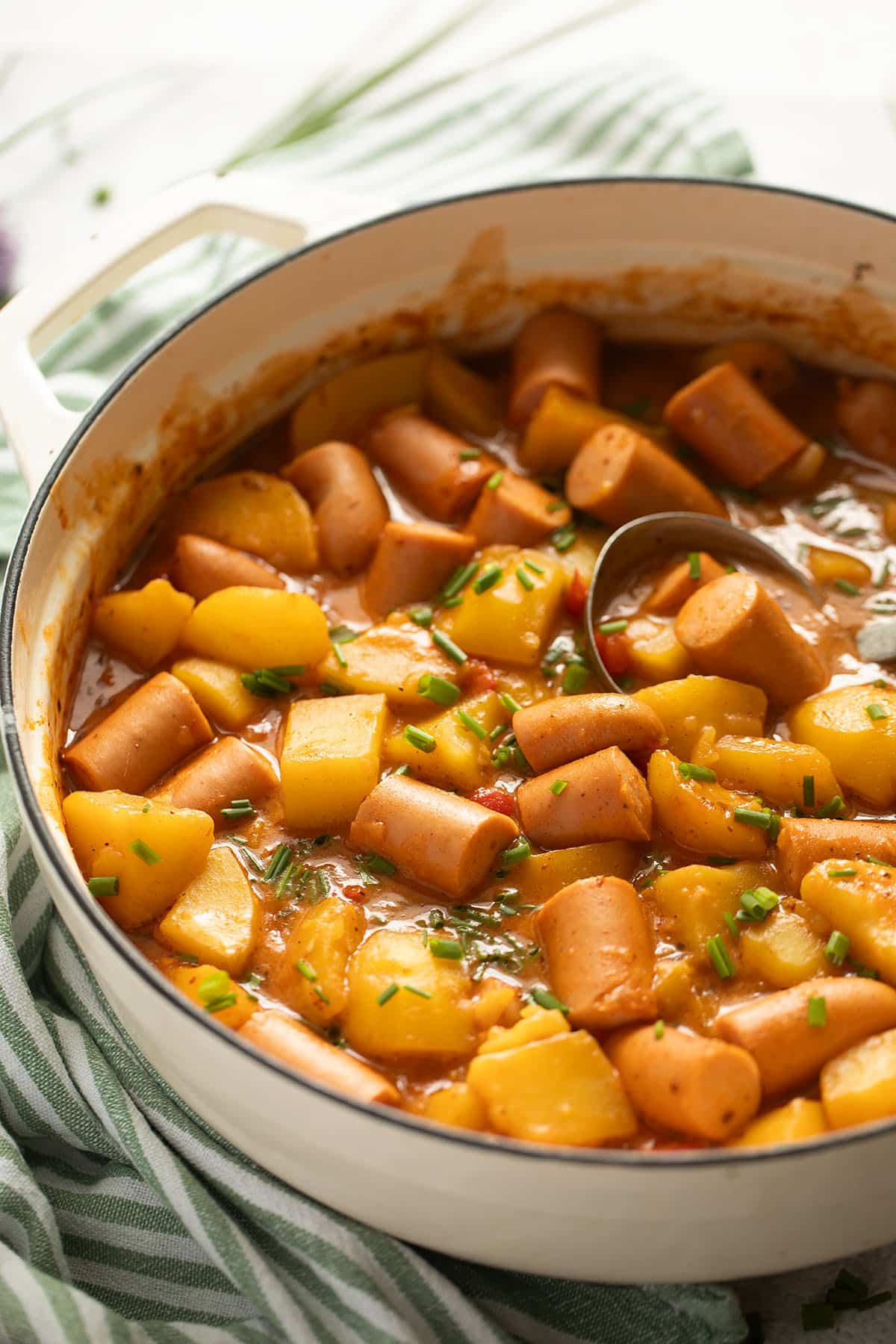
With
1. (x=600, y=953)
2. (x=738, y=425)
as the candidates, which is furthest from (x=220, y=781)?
(x=738, y=425)

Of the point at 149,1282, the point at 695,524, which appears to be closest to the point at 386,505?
the point at 695,524

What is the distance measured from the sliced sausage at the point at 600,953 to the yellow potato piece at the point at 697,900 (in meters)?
0.08

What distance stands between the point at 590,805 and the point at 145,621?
963 mm

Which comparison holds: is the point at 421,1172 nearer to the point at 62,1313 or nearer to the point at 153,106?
the point at 62,1313

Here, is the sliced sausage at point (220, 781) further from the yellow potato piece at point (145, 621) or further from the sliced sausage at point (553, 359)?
the sliced sausage at point (553, 359)

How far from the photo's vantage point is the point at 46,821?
6.97 ft

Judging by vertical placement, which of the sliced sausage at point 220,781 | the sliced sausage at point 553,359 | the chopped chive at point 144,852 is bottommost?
the sliced sausage at point 220,781

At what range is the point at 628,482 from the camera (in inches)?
118

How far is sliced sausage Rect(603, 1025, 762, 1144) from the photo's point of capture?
2127 mm

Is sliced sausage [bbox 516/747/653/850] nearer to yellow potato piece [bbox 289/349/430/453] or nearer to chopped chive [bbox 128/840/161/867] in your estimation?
chopped chive [bbox 128/840/161/867]

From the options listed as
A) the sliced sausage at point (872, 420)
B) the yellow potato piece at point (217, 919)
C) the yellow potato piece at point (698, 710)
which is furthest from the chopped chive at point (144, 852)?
the sliced sausage at point (872, 420)

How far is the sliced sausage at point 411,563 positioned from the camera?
115 inches

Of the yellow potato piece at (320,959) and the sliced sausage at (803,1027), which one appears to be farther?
the yellow potato piece at (320,959)

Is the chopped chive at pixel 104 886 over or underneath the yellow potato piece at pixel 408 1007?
over
